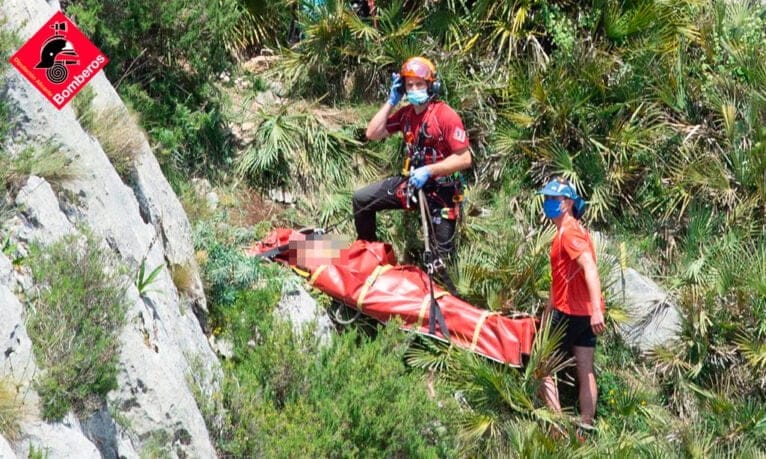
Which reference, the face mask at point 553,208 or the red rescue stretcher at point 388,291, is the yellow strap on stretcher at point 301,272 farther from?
the face mask at point 553,208

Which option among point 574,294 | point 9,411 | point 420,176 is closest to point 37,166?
point 9,411

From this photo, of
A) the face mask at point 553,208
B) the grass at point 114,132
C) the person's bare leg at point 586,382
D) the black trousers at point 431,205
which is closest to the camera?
the grass at point 114,132

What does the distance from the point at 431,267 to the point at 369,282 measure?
0.50 meters

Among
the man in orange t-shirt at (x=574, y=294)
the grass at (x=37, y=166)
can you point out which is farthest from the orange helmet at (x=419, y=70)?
the grass at (x=37, y=166)

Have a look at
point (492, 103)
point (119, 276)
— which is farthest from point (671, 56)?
point (119, 276)

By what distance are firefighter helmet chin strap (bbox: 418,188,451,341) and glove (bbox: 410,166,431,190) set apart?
7 cm

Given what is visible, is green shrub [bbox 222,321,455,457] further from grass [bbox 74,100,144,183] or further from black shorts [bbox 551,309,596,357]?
grass [bbox 74,100,144,183]

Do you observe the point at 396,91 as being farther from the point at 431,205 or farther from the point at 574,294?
the point at 574,294

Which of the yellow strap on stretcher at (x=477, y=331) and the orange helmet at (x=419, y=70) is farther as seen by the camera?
the orange helmet at (x=419, y=70)

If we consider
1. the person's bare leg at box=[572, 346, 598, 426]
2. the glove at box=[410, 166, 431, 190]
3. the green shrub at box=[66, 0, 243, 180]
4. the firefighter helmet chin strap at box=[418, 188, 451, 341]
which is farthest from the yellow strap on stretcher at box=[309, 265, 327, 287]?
the person's bare leg at box=[572, 346, 598, 426]

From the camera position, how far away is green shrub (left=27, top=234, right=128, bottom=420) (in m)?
5.41

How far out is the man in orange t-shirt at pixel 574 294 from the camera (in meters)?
7.45

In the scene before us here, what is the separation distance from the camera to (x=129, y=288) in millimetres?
6285

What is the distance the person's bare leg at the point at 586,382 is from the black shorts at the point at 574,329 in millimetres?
45
